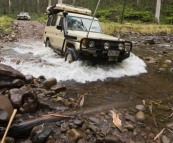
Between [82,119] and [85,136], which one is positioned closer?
[85,136]

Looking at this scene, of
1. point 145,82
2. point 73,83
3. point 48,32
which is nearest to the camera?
point 73,83

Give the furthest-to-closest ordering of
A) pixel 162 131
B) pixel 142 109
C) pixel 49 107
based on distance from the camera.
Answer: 1. pixel 142 109
2. pixel 49 107
3. pixel 162 131

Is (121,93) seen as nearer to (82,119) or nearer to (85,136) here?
(82,119)

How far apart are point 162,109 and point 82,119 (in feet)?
5.81

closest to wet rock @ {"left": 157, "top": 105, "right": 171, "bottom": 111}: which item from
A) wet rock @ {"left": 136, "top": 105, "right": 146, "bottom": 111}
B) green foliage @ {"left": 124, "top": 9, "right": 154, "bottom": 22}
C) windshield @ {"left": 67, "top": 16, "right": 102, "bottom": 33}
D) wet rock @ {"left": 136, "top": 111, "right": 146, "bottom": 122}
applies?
wet rock @ {"left": 136, "top": 105, "right": 146, "bottom": 111}

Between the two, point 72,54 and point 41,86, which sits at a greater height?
point 72,54

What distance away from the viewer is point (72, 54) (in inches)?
247

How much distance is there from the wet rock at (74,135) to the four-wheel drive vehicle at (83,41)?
10.2ft

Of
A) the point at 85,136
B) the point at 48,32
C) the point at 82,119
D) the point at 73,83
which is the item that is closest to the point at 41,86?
the point at 73,83

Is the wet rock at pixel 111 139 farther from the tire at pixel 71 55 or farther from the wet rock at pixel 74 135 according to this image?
the tire at pixel 71 55

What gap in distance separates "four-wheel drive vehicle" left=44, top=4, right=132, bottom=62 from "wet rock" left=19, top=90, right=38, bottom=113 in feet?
8.69

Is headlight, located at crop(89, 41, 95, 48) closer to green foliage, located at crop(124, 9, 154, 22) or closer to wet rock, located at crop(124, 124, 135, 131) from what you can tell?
wet rock, located at crop(124, 124, 135, 131)

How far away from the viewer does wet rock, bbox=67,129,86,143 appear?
289 centimetres

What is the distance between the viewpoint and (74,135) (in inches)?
116
